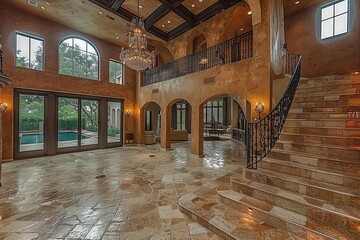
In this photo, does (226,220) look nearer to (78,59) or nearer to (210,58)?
(210,58)

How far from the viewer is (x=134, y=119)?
11.6 metres

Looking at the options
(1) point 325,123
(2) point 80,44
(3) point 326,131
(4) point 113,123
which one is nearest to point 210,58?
(1) point 325,123

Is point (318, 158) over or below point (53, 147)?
over

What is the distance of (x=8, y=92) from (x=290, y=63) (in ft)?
41.4

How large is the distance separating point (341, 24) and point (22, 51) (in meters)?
14.9

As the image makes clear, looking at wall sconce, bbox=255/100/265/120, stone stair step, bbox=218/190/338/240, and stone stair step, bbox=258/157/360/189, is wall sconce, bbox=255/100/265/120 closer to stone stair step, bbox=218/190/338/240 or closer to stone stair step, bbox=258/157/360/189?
stone stair step, bbox=258/157/360/189

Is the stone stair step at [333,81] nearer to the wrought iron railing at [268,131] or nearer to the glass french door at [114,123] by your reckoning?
the wrought iron railing at [268,131]

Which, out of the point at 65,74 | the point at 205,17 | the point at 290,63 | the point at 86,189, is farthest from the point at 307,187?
the point at 65,74

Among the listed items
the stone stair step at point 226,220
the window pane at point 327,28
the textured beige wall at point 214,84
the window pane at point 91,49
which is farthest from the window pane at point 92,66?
the window pane at point 327,28

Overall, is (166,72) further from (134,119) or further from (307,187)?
(307,187)

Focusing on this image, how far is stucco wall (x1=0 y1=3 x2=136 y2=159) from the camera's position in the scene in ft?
22.7

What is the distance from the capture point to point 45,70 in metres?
7.90

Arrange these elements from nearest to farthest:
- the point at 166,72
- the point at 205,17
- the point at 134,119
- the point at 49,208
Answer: the point at 49,208
the point at 205,17
the point at 166,72
the point at 134,119

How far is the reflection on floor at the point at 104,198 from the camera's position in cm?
261
